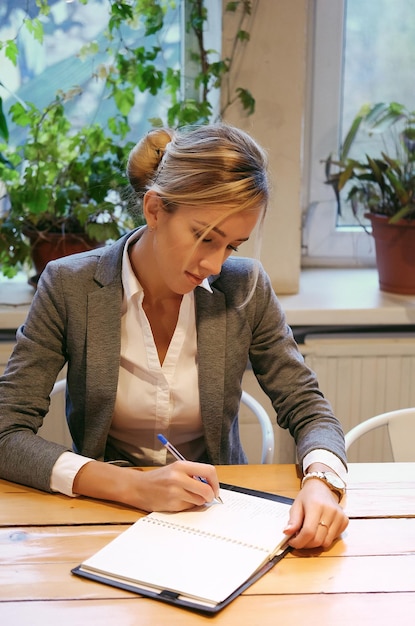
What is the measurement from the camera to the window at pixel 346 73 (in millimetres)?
2785

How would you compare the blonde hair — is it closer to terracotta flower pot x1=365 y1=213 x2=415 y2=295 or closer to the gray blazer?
the gray blazer

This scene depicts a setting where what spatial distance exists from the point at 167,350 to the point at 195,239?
30 centimetres

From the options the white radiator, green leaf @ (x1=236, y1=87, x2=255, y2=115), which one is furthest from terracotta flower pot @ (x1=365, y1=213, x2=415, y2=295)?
green leaf @ (x1=236, y1=87, x2=255, y2=115)

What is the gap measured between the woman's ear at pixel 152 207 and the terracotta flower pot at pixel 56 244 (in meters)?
0.94

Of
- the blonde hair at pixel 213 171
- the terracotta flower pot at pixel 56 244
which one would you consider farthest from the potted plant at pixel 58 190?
the blonde hair at pixel 213 171

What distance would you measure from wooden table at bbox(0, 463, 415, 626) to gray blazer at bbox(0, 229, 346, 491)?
0.46ft

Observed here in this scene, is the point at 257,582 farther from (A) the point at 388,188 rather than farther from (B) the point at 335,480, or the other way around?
(A) the point at 388,188

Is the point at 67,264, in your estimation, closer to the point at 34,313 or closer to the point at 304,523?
the point at 34,313

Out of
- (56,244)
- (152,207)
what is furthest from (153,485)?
(56,244)

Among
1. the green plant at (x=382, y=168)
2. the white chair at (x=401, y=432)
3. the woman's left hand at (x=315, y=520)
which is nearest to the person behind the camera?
the woman's left hand at (x=315, y=520)

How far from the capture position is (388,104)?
2705 mm

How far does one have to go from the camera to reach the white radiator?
2570mm

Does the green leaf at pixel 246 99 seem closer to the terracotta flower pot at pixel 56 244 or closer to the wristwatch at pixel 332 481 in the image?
the terracotta flower pot at pixel 56 244

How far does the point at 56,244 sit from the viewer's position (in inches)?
100
